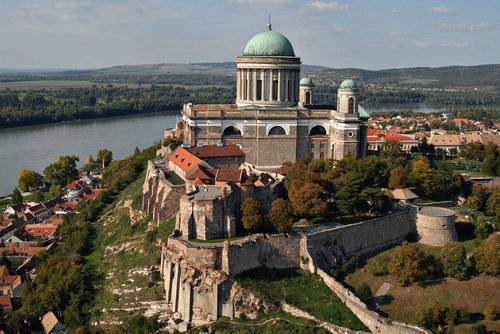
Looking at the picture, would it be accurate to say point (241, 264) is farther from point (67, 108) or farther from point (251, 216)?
point (67, 108)

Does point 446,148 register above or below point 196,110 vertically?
below

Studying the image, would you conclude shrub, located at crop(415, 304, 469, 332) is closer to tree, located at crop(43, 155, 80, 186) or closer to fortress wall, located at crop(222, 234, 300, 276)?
fortress wall, located at crop(222, 234, 300, 276)

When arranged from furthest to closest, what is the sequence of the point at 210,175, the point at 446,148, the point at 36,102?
the point at 36,102
the point at 446,148
the point at 210,175

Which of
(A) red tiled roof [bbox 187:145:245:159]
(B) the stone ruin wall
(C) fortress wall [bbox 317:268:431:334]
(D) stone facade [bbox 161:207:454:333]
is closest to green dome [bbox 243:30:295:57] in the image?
(A) red tiled roof [bbox 187:145:245:159]

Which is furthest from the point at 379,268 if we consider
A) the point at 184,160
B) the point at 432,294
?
the point at 184,160

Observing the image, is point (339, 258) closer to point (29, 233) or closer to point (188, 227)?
point (188, 227)

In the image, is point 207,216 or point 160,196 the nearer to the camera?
point 207,216

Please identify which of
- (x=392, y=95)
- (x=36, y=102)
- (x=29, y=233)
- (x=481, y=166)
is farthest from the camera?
(x=392, y=95)

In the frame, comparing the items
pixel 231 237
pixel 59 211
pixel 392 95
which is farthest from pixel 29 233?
pixel 392 95
